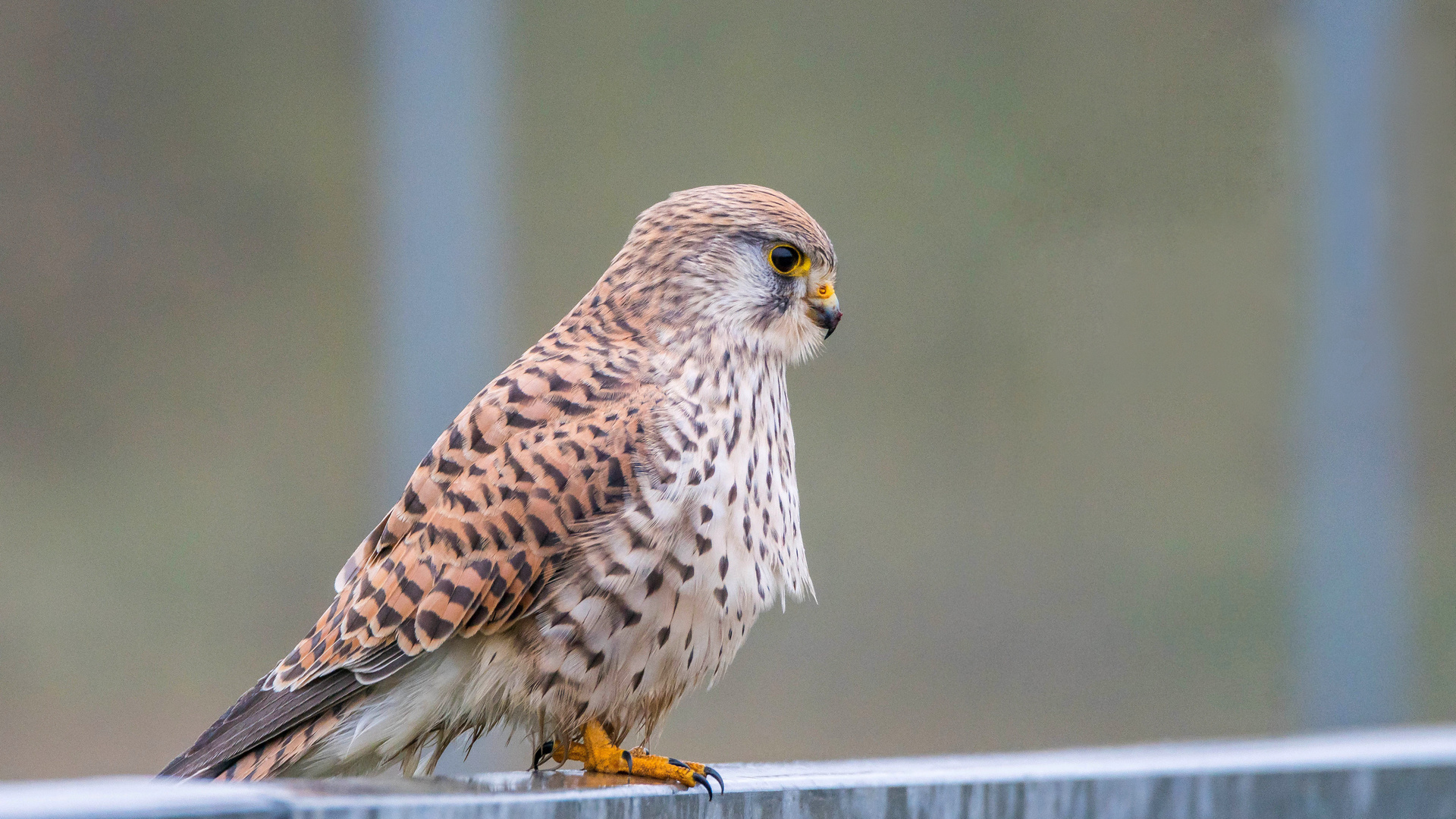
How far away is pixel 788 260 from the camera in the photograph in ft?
5.86

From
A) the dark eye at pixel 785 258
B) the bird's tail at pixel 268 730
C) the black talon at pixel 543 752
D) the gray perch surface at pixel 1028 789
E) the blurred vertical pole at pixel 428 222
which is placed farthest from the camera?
the blurred vertical pole at pixel 428 222

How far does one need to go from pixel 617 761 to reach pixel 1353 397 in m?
2.25

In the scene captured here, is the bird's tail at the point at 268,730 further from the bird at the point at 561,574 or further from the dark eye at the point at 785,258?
the dark eye at the point at 785,258

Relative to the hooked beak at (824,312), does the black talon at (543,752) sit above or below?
below

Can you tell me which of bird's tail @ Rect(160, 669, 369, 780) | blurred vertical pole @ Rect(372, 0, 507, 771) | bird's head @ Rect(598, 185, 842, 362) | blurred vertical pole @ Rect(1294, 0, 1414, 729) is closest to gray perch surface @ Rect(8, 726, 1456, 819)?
bird's tail @ Rect(160, 669, 369, 780)

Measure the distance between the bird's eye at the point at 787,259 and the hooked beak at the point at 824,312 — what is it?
0.05 m

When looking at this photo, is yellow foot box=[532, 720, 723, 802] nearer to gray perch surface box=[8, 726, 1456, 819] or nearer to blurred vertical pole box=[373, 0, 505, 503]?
gray perch surface box=[8, 726, 1456, 819]

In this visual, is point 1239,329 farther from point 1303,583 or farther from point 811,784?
point 811,784

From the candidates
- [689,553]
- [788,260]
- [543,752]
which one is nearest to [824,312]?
[788,260]

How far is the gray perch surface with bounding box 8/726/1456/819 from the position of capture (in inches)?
41.3

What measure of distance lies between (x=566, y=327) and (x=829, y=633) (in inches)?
77.8

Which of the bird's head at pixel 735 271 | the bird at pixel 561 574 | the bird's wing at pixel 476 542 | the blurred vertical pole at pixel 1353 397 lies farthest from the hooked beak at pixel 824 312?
the blurred vertical pole at pixel 1353 397

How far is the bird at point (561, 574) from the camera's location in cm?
153

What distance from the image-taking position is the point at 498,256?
2754 millimetres
